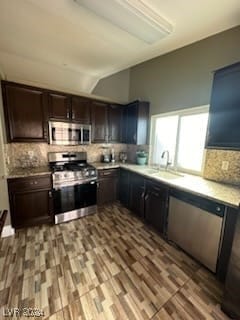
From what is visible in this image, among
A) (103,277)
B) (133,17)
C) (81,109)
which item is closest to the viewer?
(133,17)

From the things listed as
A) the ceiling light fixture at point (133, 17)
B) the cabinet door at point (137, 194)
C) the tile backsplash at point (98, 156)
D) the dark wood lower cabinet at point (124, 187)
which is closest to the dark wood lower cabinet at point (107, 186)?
the dark wood lower cabinet at point (124, 187)

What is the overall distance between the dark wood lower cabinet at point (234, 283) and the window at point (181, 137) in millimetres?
1377

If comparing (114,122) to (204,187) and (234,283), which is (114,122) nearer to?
(204,187)

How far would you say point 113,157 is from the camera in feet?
12.5

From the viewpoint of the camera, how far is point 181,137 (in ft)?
9.11

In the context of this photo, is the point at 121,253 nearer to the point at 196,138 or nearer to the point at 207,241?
the point at 207,241

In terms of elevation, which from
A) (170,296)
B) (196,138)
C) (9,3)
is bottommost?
(170,296)

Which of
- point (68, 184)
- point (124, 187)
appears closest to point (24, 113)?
→ point (68, 184)

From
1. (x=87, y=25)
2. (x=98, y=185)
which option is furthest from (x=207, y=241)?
(x=87, y=25)

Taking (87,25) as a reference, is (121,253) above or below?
below

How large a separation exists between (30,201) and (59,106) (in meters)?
1.73

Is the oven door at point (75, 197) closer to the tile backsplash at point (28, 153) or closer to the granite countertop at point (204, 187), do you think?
the granite countertop at point (204, 187)

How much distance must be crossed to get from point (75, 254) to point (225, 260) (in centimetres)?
176

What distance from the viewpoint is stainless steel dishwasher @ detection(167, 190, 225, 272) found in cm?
166
